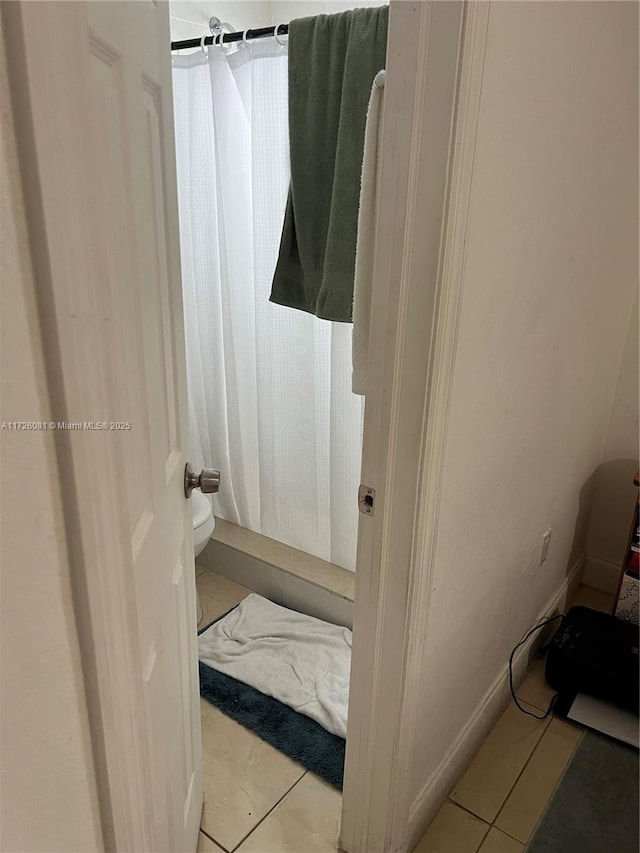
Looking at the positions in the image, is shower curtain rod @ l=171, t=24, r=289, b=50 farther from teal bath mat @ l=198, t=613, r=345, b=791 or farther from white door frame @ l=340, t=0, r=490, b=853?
teal bath mat @ l=198, t=613, r=345, b=791

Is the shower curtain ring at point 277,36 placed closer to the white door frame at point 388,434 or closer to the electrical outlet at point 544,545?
the white door frame at point 388,434

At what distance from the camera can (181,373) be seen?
3.54 ft

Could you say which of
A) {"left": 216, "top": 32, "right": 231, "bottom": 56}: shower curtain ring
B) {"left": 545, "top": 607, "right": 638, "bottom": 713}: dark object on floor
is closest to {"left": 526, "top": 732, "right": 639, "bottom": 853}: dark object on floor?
{"left": 545, "top": 607, "right": 638, "bottom": 713}: dark object on floor

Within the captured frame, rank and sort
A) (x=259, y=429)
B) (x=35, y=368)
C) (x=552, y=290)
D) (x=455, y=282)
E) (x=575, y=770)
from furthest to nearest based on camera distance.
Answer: (x=259, y=429), (x=575, y=770), (x=552, y=290), (x=455, y=282), (x=35, y=368)

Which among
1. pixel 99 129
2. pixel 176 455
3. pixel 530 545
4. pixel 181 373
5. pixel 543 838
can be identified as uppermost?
pixel 99 129

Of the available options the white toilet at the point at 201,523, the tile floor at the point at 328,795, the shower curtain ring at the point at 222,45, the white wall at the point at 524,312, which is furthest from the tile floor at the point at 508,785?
the shower curtain ring at the point at 222,45

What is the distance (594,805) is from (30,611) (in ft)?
4.82

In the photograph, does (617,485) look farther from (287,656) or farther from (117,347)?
(117,347)

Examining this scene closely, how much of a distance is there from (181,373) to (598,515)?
1.86 metres

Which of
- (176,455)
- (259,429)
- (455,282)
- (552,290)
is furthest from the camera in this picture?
(259,429)

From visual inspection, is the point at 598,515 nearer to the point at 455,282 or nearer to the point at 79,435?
the point at 455,282

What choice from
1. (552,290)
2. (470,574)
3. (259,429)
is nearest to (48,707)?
(470,574)

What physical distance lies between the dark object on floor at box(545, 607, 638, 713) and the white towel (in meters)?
1.16

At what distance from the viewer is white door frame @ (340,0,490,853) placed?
2.79 ft
